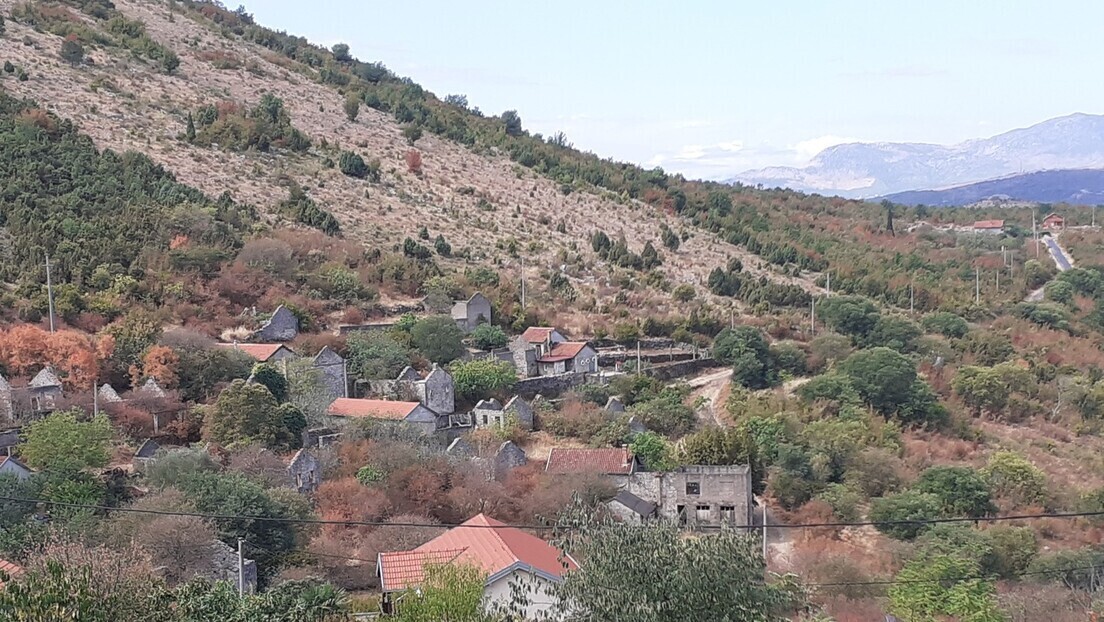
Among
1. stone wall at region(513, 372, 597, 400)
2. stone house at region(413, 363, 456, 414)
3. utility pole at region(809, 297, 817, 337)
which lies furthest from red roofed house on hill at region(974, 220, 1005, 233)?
stone house at region(413, 363, 456, 414)

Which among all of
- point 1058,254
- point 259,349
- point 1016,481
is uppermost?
point 259,349

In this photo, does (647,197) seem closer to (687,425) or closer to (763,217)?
(763,217)

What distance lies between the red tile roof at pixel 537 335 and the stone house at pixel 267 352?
7.36 m

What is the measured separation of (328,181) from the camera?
44438 mm

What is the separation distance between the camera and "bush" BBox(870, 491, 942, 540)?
2158 centimetres

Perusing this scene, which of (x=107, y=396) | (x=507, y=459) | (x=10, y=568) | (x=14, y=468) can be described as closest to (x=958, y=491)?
(x=507, y=459)

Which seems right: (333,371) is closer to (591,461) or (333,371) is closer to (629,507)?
(591,461)

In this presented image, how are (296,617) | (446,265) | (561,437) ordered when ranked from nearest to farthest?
(296,617) < (561,437) < (446,265)

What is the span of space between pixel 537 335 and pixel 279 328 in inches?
282

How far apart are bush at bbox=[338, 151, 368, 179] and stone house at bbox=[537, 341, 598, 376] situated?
19.0 metres

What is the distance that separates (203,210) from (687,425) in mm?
17682

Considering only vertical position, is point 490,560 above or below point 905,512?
above

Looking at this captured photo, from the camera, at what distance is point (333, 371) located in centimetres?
2525

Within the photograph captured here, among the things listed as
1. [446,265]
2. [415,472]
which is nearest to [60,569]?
[415,472]
